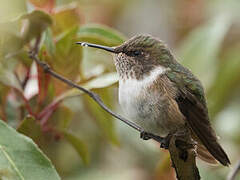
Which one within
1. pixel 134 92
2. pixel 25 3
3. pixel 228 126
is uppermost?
pixel 25 3

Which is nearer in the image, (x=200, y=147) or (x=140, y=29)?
(x=200, y=147)

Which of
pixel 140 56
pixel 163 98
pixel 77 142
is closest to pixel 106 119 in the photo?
pixel 77 142

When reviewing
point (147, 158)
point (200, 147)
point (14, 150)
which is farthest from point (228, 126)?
point (14, 150)

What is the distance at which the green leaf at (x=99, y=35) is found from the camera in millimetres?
2818

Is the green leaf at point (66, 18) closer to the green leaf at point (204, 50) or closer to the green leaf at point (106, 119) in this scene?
the green leaf at point (106, 119)

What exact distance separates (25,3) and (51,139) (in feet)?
2.50

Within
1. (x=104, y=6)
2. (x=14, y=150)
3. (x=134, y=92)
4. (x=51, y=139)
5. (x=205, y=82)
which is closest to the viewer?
(x=14, y=150)

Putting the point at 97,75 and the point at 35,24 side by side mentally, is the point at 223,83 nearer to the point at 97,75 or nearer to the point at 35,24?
the point at 97,75

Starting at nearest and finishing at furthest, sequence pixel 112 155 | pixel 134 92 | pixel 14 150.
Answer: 1. pixel 14 150
2. pixel 134 92
3. pixel 112 155

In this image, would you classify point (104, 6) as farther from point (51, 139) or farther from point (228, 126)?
point (51, 139)

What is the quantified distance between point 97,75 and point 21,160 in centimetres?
86

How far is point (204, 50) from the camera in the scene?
12.5ft

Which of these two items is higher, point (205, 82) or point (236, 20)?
point (236, 20)

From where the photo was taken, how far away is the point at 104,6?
5.06 m
